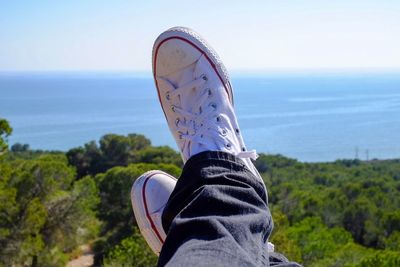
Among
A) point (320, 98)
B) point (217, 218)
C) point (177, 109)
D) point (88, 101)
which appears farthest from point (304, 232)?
point (320, 98)

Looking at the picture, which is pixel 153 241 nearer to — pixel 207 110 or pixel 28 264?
pixel 207 110

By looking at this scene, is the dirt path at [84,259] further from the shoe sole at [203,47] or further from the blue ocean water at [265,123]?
the blue ocean water at [265,123]

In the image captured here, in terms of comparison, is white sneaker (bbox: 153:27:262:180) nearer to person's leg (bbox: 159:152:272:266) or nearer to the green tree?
person's leg (bbox: 159:152:272:266)

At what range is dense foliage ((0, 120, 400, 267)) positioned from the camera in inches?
314

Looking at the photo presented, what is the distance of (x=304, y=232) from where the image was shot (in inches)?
403

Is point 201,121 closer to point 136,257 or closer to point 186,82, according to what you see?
point 186,82

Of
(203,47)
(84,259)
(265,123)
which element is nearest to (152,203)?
(203,47)

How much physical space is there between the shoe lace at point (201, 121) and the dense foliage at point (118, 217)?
12.3 ft

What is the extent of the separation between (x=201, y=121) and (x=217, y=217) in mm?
845

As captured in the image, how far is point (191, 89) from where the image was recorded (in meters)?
2.30

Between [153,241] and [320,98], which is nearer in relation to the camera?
[153,241]

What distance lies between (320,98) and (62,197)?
7772cm

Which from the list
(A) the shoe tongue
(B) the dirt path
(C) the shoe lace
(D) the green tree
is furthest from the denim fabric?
(B) the dirt path

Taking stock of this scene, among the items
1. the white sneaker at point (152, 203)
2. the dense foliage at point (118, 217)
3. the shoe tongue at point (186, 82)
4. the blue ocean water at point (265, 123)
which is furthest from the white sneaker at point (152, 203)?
the blue ocean water at point (265, 123)
